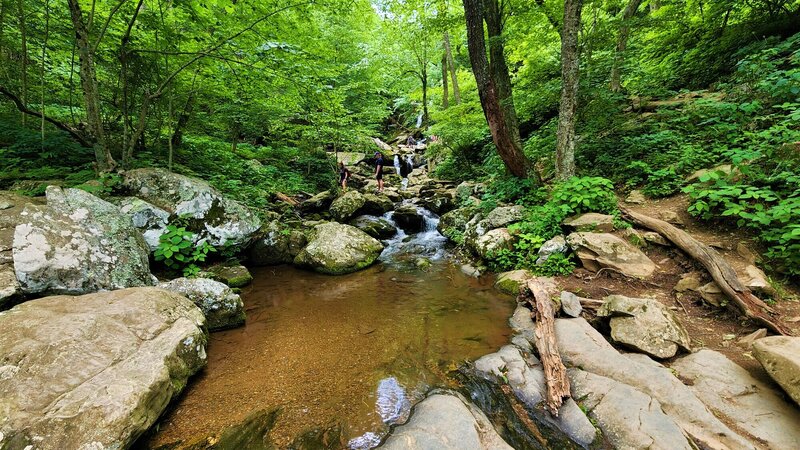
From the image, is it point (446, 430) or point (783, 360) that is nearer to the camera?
point (446, 430)

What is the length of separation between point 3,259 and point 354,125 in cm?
962

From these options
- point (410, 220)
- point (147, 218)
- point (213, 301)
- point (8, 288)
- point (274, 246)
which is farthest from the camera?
point (410, 220)

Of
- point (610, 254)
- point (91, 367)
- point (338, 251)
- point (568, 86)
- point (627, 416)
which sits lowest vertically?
point (627, 416)

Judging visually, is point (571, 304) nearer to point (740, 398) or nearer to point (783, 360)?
point (740, 398)

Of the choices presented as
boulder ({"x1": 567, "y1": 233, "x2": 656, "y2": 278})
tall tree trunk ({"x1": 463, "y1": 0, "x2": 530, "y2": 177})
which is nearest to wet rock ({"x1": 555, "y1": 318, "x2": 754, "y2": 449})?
boulder ({"x1": 567, "y1": 233, "x2": 656, "y2": 278})

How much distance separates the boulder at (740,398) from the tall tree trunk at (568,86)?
13.8 feet

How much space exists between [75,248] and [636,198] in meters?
8.90

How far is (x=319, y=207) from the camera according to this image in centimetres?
1045

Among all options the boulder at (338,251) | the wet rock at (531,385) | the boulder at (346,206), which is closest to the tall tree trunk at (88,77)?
the boulder at (338,251)

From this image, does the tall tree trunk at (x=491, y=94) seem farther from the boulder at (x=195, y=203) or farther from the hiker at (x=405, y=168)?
the hiker at (x=405, y=168)

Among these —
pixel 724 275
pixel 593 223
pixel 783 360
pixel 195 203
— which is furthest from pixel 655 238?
pixel 195 203

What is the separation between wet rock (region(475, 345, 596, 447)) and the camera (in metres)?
2.57

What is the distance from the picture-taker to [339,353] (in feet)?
12.4

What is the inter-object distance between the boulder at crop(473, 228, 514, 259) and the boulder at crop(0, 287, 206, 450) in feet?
16.6
